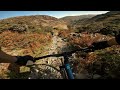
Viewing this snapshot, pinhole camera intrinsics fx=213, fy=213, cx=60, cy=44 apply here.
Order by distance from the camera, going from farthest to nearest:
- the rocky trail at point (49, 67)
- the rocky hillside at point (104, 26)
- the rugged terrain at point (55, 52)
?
the rocky hillside at point (104, 26), the rugged terrain at point (55, 52), the rocky trail at point (49, 67)

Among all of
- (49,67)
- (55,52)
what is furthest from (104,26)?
(49,67)

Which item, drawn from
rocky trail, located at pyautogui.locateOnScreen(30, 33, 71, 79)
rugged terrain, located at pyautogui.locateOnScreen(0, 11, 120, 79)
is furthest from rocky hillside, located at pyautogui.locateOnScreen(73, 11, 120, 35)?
rocky trail, located at pyautogui.locateOnScreen(30, 33, 71, 79)

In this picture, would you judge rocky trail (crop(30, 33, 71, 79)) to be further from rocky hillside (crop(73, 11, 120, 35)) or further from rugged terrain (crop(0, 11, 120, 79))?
rocky hillside (crop(73, 11, 120, 35))

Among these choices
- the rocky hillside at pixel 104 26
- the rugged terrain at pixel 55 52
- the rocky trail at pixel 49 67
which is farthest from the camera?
the rocky hillside at pixel 104 26

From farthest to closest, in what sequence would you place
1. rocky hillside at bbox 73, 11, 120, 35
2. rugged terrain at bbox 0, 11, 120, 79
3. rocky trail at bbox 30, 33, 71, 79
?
rocky hillside at bbox 73, 11, 120, 35 → rugged terrain at bbox 0, 11, 120, 79 → rocky trail at bbox 30, 33, 71, 79

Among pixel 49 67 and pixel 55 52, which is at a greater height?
pixel 49 67

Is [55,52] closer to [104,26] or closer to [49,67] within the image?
[49,67]

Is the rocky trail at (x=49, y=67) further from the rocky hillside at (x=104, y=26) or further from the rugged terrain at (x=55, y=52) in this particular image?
the rocky hillside at (x=104, y=26)

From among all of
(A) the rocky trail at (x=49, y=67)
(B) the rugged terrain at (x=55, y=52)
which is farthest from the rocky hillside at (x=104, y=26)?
(A) the rocky trail at (x=49, y=67)
